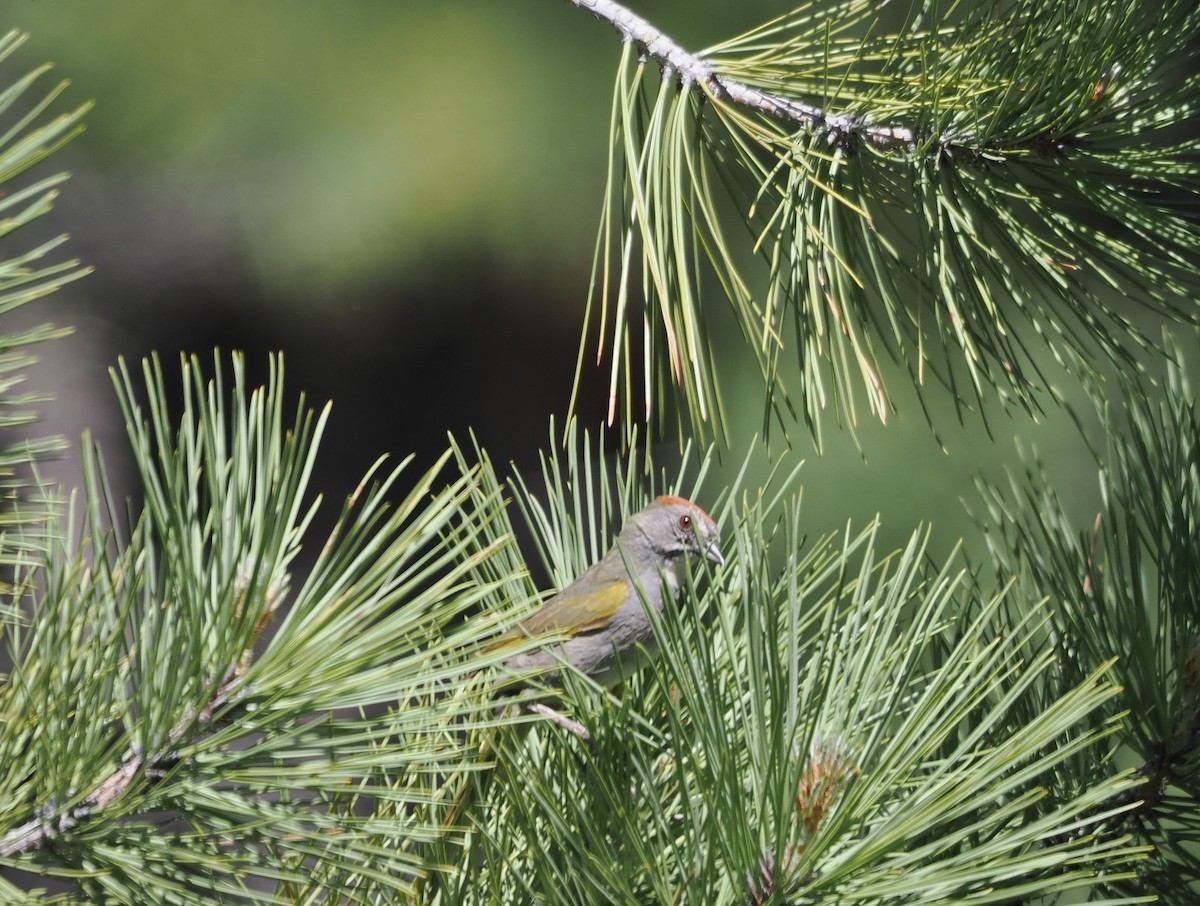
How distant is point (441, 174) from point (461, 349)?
975 mm

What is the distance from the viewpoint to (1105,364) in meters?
1.66

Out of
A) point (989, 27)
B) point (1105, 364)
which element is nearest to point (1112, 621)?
point (989, 27)

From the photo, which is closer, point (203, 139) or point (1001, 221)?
point (1001, 221)

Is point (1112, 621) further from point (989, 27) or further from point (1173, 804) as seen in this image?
point (989, 27)

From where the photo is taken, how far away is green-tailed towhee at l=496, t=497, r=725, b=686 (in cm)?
82

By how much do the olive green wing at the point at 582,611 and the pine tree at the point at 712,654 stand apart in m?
0.04

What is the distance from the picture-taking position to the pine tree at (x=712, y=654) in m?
0.48

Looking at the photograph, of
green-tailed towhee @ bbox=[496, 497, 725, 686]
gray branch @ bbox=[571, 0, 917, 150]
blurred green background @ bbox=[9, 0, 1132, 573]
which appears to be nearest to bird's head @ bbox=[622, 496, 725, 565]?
green-tailed towhee @ bbox=[496, 497, 725, 686]

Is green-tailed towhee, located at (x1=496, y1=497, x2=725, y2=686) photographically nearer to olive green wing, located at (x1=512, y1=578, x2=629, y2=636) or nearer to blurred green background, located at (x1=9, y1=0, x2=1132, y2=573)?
olive green wing, located at (x1=512, y1=578, x2=629, y2=636)

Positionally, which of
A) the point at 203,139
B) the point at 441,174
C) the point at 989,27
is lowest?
the point at 989,27

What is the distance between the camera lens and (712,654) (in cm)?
50

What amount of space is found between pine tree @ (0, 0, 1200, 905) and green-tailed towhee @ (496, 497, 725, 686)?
0.04 meters

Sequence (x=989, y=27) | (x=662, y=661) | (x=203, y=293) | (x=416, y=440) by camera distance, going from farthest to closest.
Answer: (x=416, y=440) → (x=203, y=293) → (x=989, y=27) → (x=662, y=661)

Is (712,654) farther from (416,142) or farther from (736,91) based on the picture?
(416,142)
